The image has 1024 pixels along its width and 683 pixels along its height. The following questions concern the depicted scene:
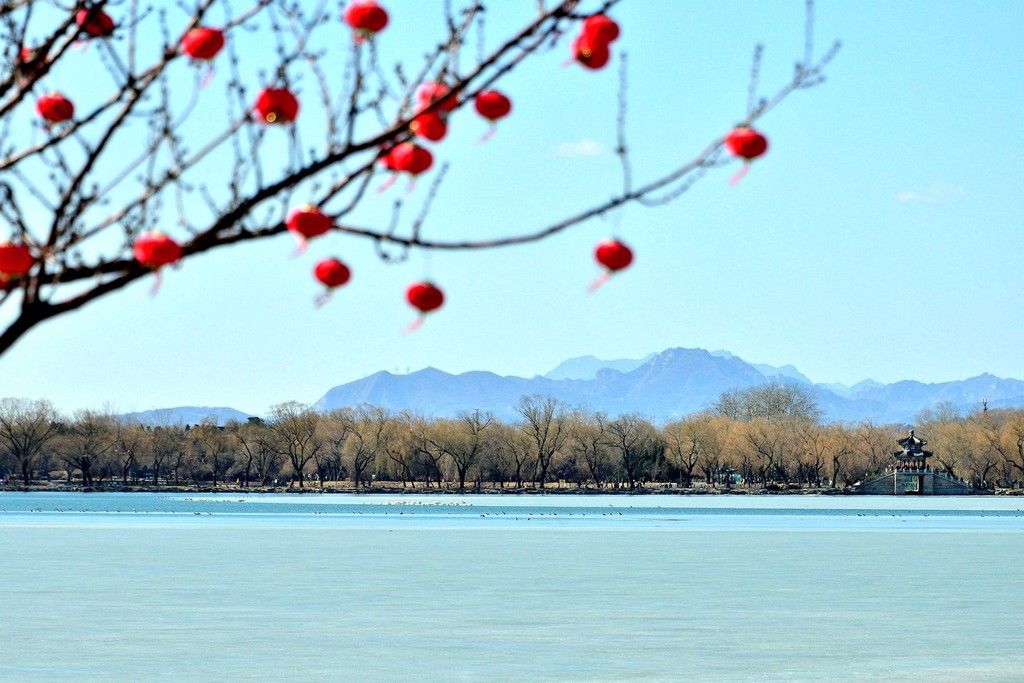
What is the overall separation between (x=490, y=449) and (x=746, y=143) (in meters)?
119

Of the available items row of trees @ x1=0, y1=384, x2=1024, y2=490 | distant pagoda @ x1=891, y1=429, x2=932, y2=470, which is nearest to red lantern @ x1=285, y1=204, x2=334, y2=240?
row of trees @ x1=0, y1=384, x2=1024, y2=490

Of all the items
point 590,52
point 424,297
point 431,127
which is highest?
point 590,52

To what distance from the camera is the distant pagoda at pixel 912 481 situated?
386 ft

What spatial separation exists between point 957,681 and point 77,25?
14996mm

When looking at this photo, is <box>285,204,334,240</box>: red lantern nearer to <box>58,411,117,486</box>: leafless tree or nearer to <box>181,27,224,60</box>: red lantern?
<box>181,27,224,60</box>: red lantern

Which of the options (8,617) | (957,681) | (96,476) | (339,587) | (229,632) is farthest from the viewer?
(96,476)

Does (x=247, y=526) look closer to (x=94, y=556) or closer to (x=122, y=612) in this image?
(x=94, y=556)

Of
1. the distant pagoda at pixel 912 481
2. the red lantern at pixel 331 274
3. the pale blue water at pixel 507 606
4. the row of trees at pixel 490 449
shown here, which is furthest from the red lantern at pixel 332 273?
the distant pagoda at pixel 912 481

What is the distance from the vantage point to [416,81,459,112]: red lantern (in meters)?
4.77

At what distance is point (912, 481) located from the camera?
11762cm

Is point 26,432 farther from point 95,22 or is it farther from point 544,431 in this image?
point 95,22

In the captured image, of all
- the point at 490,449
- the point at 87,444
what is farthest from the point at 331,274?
the point at 87,444

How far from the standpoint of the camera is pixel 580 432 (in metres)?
126

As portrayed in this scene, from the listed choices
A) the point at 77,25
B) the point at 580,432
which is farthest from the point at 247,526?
the point at 580,432
